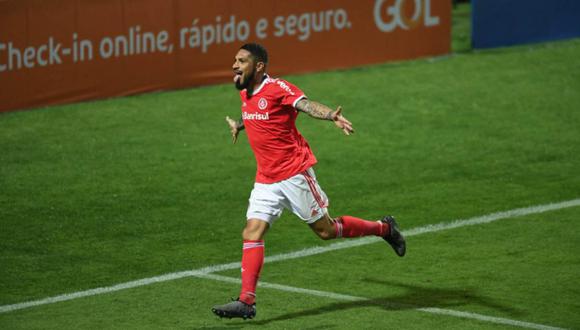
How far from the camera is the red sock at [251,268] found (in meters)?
8.99

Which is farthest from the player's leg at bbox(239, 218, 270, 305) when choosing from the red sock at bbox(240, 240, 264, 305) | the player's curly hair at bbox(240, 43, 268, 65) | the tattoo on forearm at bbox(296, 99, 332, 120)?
the player's curly hair at bbox(240, 43, 268, 65)

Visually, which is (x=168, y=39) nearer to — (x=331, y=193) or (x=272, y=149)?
(x=331, y=193)

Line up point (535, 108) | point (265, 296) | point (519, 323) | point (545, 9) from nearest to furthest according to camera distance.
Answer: point (519, 323)
point (265, 296)
point (535, 108)
point (545, 9)

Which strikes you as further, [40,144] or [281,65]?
[281,65]

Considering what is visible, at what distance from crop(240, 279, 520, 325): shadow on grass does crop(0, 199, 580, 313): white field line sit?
1.51m

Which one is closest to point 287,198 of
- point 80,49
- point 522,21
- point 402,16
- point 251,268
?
point 251,268

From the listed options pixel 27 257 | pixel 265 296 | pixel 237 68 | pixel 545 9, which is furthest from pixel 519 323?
pixel 545 9

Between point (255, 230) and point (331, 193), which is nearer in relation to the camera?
point (255, 230)

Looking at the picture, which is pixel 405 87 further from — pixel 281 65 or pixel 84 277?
pixel 84 277

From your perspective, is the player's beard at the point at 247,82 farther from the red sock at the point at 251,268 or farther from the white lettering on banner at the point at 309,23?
the white lettering on banner at the point at 309,23

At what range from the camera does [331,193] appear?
13703mm

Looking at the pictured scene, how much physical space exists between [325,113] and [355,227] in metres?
1.33

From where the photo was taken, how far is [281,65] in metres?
18.9

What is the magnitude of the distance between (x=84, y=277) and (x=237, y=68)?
2498 mm
